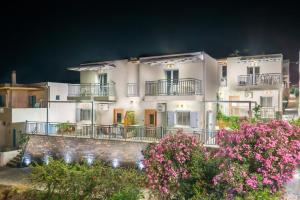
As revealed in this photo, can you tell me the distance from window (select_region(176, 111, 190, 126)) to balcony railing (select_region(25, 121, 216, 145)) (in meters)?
1.03

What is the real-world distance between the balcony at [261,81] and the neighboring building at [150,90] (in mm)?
2305

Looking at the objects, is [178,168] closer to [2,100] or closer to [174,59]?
[174,59]

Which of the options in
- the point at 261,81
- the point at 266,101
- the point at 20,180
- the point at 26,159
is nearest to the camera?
the point at 20,180

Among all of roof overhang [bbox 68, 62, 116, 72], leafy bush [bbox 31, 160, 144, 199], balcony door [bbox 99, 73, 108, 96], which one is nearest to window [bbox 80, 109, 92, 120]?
balcony door [bbox 99, 73, 108, 96]

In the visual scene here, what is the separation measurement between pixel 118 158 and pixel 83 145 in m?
3.14

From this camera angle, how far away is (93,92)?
2511cm

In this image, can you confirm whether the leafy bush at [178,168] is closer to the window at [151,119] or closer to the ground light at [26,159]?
the window at [151,119]

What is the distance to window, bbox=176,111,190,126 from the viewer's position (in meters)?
21.6

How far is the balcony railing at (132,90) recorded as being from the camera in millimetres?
24192

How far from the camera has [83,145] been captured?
2062cm

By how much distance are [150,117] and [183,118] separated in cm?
302

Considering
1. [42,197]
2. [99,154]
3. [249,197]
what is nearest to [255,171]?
[249,197]

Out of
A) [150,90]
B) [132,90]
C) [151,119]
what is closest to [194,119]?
[151,119]

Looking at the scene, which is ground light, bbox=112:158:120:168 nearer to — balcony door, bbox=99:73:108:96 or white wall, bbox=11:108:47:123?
balcony door, bbox=99:73:108:96
